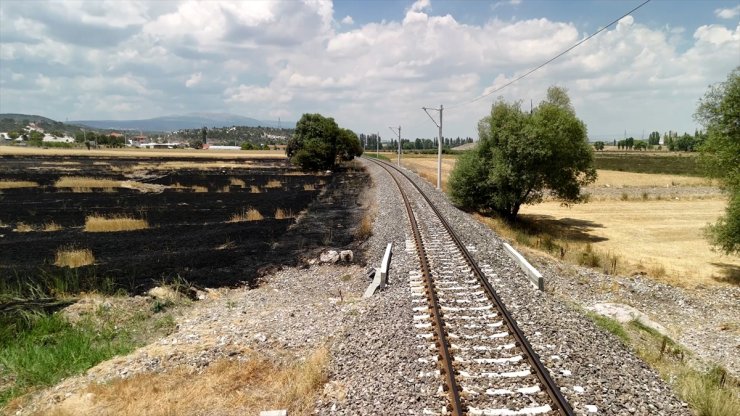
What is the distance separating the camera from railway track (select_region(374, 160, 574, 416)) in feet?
21.4

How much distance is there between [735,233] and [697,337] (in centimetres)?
805

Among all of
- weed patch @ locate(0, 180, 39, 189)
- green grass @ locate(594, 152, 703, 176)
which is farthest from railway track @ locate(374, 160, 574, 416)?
green grass @ locate(594, 152, 703, 176)

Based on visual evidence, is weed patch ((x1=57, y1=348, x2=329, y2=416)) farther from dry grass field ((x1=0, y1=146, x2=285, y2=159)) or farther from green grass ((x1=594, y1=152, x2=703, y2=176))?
dry grass field ((x1=0, y1=146, x2=285, y2=159))

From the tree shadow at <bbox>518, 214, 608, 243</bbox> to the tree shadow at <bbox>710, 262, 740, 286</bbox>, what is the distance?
635 centimetres

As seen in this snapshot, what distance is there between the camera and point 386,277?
520 inches

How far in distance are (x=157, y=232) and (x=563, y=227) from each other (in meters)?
24.2

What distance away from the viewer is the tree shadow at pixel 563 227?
27281 millimetres

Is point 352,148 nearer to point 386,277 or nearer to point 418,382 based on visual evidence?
point 386,277

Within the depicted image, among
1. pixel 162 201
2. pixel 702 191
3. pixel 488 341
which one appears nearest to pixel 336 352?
pixel 488 341

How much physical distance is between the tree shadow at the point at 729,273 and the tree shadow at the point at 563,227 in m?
6.35

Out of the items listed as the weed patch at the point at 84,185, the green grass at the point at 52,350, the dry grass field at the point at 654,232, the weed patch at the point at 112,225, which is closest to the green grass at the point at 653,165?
the dry grass field at the point at 654,232

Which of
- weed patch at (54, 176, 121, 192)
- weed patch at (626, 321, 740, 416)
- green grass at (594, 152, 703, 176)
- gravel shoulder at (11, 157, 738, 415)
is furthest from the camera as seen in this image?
green grass at (594, 152, 703, 176)

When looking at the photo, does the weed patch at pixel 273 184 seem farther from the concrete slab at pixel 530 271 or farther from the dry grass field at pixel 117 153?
the dry grass field at pixel 117 153

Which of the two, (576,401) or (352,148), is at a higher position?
(352,148)
